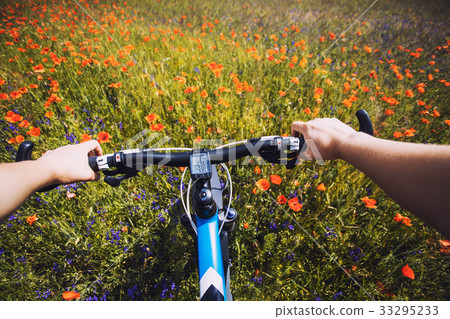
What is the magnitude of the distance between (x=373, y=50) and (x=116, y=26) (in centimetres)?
537

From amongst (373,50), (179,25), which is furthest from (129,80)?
(373,50)

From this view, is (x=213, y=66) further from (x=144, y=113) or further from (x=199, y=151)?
(x=199, y=151)

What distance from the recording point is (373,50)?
4211mm

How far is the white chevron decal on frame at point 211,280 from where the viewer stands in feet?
2.57

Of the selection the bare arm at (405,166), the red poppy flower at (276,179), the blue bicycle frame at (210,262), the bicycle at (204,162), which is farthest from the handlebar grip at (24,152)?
the red poppy flower at (276,179)

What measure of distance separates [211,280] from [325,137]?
0.83m

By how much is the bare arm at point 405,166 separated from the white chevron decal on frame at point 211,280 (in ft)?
2.45

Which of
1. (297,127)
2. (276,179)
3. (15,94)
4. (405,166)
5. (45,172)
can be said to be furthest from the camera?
(15,94)

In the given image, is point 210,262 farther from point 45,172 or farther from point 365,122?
point 365,122

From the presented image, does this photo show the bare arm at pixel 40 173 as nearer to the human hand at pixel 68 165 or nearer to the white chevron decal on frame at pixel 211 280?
the human hand at pixel 68 165

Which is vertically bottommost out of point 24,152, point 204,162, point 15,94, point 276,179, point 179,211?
point 179,211

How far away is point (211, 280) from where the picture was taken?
794mm

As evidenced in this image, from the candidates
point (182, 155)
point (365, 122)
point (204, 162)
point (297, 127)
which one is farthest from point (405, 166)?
point (182, 155)

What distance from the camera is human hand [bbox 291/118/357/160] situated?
38.9 inches
